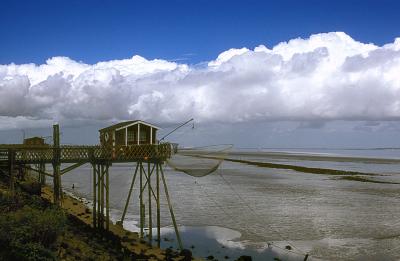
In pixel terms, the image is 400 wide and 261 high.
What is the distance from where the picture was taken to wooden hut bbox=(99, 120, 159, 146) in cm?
2677

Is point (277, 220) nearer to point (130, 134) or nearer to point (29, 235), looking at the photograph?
point (130, 134)

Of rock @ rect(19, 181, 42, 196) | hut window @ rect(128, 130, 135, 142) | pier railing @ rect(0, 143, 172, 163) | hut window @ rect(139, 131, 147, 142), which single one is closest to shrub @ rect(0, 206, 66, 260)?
pier railing @ rect(0, 143, 172, 163)

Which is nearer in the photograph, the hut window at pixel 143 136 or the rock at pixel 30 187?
the hut window at pixel 143 136

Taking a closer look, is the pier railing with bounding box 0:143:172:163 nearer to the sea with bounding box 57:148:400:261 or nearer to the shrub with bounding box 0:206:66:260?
the sea with bounding box 57:148:400:261

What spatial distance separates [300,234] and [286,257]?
5262 millimetres

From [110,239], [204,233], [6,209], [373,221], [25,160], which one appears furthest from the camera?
[373,221]

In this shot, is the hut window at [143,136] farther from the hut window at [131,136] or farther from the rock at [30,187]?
the rock at [30,187]

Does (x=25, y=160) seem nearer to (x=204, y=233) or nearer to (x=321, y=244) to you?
(x=204, y=233)

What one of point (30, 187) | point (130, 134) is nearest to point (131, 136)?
point (130, 134)

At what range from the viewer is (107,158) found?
26297mm

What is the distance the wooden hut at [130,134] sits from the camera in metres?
26.8

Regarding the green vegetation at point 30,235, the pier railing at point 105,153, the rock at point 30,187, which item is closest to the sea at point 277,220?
the pier railing at point 105,153

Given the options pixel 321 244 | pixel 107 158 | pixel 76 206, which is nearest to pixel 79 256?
pixel 107 158

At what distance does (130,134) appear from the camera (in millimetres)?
27125
